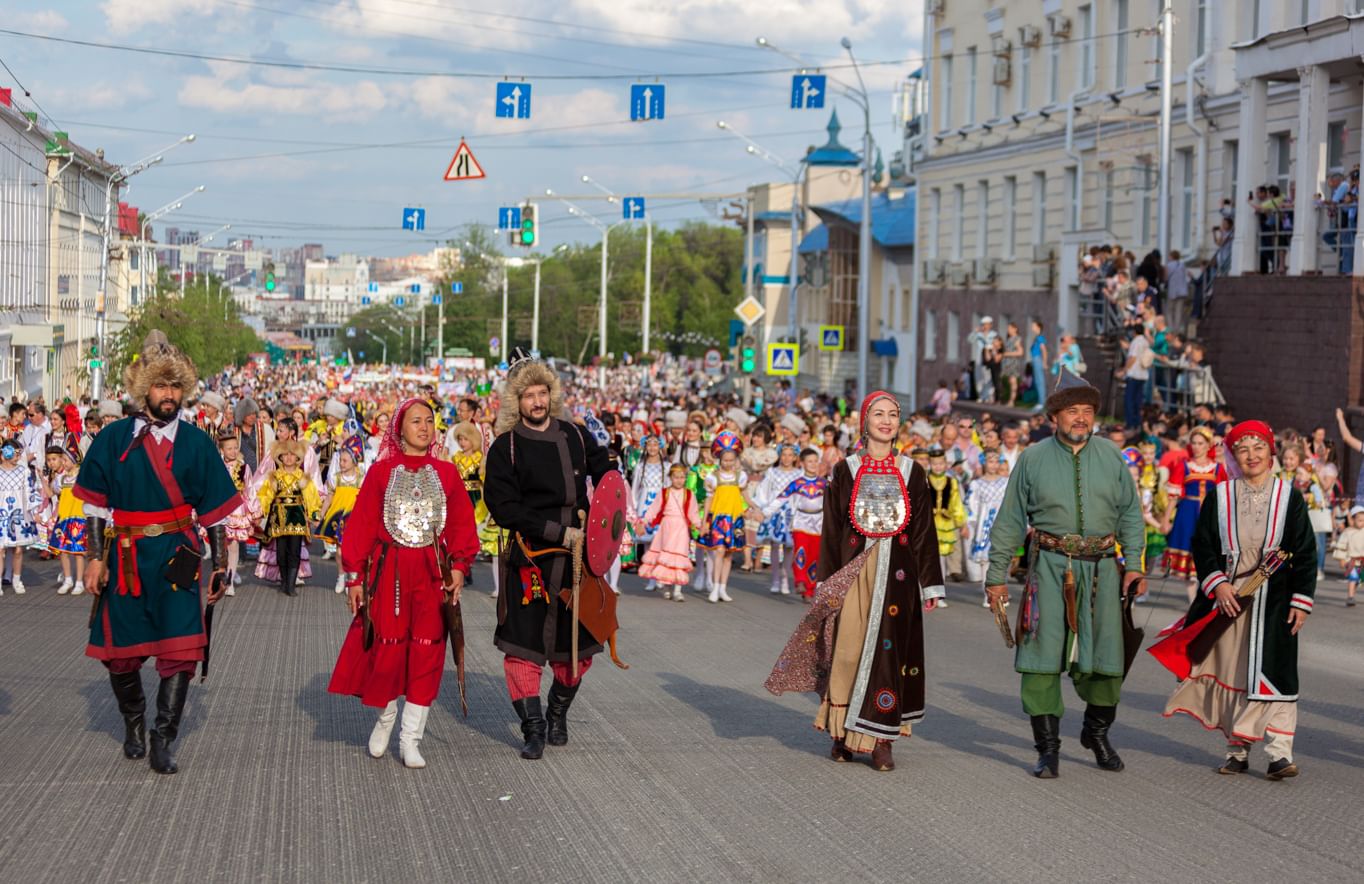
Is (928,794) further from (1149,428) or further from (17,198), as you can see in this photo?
(17,198)

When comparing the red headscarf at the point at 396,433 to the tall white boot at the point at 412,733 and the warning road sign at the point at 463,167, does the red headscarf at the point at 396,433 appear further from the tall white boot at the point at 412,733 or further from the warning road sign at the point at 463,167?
the warning road sign at the point at 463,167

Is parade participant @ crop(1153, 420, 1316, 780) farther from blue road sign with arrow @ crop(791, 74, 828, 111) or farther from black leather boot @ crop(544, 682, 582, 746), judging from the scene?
blue road sign with arrow @ crop(791, 74, 828, 111)

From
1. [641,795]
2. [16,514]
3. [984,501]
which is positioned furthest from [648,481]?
[641,795]

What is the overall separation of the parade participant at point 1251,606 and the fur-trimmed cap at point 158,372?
4724 mm

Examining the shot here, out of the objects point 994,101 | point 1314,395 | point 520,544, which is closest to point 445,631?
point 520,544

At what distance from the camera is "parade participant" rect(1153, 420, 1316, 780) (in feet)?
28.8

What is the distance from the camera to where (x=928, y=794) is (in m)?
8.20

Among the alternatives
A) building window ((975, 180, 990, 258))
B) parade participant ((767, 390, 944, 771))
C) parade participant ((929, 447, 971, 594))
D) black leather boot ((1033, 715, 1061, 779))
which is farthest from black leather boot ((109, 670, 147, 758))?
building window ((975, 180, 990, 258))

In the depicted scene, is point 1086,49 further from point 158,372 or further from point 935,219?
point 158,372

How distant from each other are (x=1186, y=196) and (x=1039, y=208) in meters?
7.54

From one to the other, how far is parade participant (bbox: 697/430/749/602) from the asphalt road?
6.39 m

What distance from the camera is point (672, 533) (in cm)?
→ 1845

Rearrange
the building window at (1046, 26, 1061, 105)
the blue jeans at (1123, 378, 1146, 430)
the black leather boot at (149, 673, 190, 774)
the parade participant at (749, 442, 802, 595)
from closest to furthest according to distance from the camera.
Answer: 1. the black leather boot at (149, 673, 190, 774)
2. the parade participant at (749, 442, 802, 595)
3. the blue jeans at (1123, 378, 1146, 430)
4. the building window at (1046, 26, 1061, 105)

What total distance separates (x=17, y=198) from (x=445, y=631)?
6125 cm
